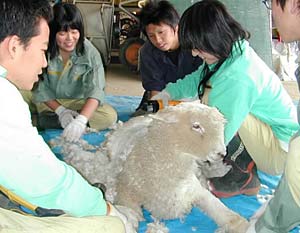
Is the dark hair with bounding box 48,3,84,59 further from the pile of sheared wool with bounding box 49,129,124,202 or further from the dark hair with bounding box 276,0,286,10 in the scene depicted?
the dark hair with bounding box 276,0,286,10

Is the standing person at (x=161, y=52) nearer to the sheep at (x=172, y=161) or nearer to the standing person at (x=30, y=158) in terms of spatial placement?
the sheep at (x=172, y=161)

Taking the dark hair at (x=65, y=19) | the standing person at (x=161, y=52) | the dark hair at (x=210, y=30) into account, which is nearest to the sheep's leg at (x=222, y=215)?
the dark hair at (x=210, y=30)

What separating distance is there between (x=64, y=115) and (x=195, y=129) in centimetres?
91

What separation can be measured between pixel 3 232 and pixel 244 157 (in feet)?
3.49

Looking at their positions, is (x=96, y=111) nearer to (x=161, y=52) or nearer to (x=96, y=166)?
(x=161, y=52)

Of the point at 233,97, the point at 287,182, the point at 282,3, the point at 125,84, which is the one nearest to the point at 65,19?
the point at 233,97

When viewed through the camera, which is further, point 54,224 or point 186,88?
point 186,88

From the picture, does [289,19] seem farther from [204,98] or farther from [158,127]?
[204,98]

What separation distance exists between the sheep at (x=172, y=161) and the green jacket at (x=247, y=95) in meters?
0.09

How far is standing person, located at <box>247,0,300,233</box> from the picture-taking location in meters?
0.88

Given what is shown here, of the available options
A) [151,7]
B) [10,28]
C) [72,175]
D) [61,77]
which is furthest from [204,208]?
[61,77]

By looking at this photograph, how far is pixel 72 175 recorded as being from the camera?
2.92 ft

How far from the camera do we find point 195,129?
124 cm

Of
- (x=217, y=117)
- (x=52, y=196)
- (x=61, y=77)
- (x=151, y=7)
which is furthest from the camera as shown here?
(x=61, y=77)
